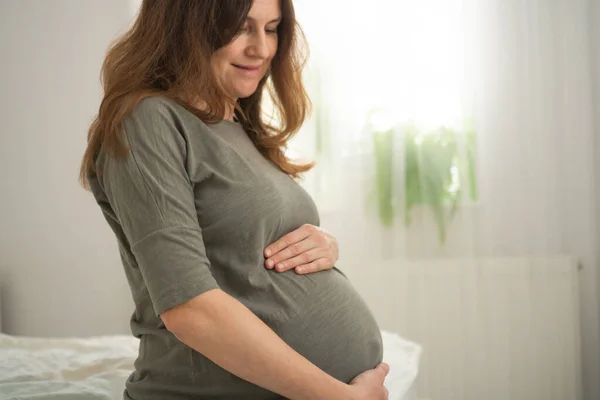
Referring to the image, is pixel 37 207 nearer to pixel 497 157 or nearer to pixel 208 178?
pixel 497 157

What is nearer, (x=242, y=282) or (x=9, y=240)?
(x=242, y=282)

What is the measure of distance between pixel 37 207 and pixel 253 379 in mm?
2469

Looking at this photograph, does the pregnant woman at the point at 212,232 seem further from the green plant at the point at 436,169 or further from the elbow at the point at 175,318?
the green plant at the point at 436,169

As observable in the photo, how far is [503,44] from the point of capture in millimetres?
2664

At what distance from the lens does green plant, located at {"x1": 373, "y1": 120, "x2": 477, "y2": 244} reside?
267 centimetres

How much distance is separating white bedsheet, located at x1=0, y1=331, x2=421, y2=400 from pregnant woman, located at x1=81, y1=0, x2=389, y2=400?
1.02 feet

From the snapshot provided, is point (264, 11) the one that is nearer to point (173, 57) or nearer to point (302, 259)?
point (173, 57)

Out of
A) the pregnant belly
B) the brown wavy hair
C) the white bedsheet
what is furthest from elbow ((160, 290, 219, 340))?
the white bedsheet

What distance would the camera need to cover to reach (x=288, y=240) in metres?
0.97

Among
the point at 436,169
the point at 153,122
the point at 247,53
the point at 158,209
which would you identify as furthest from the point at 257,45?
the point at 436,169

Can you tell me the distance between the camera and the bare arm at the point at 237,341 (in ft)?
2.61

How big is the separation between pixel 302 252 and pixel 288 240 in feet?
0.11

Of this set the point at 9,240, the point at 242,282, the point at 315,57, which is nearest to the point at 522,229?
the point at 315,57

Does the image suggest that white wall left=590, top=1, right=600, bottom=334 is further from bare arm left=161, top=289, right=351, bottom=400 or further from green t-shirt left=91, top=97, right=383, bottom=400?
bare arm left=161, top=289, right=351, bottom=400
